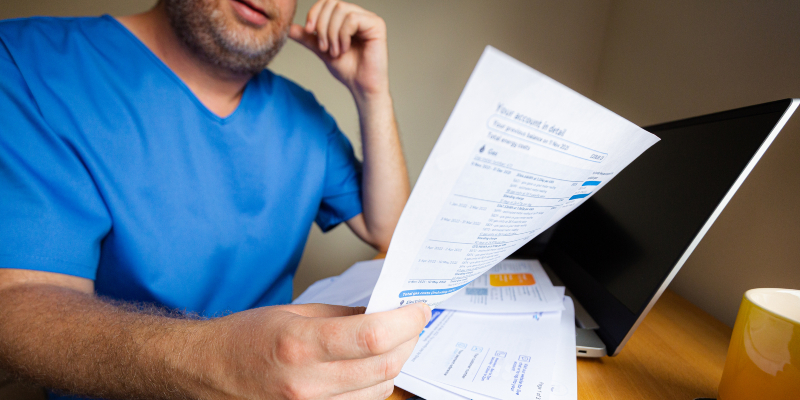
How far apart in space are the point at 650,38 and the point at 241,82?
970mm

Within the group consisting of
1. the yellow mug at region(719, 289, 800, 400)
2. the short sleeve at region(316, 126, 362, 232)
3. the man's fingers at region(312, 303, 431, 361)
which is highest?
the yellow mug at region(719, 289, 800, 400)

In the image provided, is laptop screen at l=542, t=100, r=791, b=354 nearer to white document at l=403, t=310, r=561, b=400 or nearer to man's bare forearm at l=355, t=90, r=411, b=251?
white document at l=403, t=310, r=561, b=400

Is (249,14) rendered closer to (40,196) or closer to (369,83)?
(369,83)

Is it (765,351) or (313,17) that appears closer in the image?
(765,351)

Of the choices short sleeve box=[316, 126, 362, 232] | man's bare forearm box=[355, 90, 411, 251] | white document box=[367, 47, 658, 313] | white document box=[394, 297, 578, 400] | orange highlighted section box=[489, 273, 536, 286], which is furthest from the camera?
short sleeve box=[316, 126, 362, 232]

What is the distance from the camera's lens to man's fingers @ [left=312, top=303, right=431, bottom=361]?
9.4 inches

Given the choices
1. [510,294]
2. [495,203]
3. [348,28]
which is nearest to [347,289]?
[510,294]

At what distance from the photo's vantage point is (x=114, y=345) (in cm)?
33

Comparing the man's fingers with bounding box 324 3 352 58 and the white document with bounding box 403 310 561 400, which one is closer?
the white document with bounding box 403 310 561 400

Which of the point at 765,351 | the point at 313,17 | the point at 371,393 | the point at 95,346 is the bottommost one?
the point at 95,346

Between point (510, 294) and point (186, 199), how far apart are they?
604 mm

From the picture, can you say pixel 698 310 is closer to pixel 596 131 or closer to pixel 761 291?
pixel 761 291

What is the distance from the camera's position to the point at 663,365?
436 millimetres

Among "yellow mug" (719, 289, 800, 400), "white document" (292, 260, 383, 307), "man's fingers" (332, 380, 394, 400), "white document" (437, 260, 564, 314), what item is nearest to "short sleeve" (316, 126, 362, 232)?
"white document" (292, 260, 383, 307)
